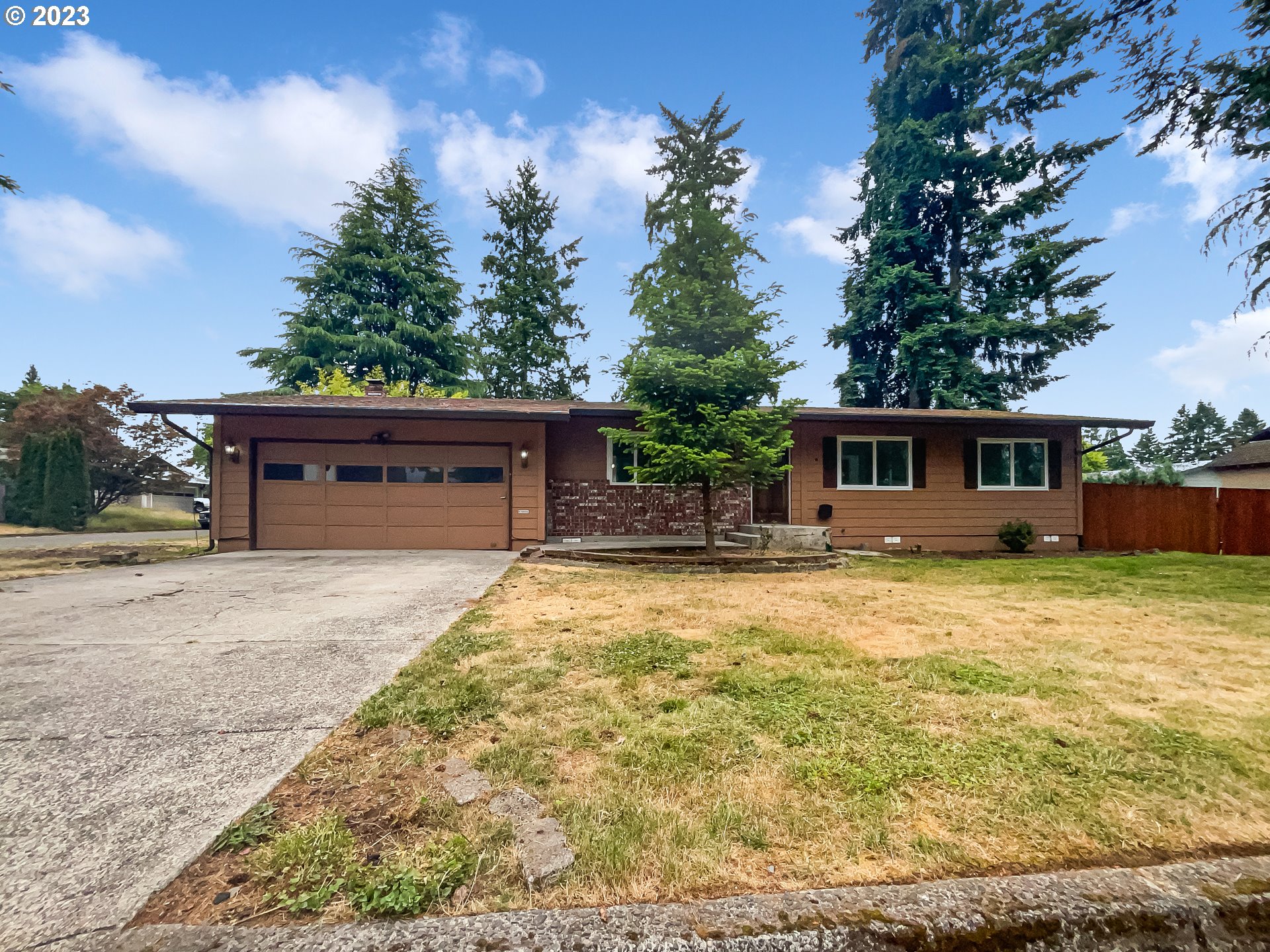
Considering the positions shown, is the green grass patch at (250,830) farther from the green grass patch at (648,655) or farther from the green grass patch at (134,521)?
the green grass patch at (134,521)

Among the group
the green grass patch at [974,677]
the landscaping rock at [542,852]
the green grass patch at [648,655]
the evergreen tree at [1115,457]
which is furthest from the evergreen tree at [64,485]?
the evergreen tree at [1115,457]

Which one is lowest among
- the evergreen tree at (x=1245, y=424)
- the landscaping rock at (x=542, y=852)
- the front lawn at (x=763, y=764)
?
the front lawn at (x=763, y=764)

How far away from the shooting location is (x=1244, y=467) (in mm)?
20406

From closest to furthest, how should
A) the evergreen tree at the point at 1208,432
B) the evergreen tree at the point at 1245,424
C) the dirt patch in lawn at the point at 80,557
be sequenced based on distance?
1. the dirt patch in lawn at the point at 80,557
2. the evergreen tree at the point at 1245,424
3. the evergreen tree at the point at 1208,432

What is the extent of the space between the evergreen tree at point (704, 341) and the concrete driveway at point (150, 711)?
4236 mm

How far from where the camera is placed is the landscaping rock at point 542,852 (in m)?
1.36

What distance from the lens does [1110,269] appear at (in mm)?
17406

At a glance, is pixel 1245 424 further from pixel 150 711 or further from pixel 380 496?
pixel 150 711

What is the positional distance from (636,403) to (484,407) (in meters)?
Answer: 3.29

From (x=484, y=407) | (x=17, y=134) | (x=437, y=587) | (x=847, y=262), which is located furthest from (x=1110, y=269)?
(x=17, y=134)

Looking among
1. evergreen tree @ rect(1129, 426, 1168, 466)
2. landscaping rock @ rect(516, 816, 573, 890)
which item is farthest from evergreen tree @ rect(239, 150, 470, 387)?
evergreen tree @ rect(1129, 426, 1168, 466)

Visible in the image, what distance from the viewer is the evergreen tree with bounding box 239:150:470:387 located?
20.7 m

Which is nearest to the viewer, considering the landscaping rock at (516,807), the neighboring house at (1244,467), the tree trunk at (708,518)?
the landscaping rock at (516,807)

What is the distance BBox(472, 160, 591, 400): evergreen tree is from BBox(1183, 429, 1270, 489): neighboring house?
24.2m
